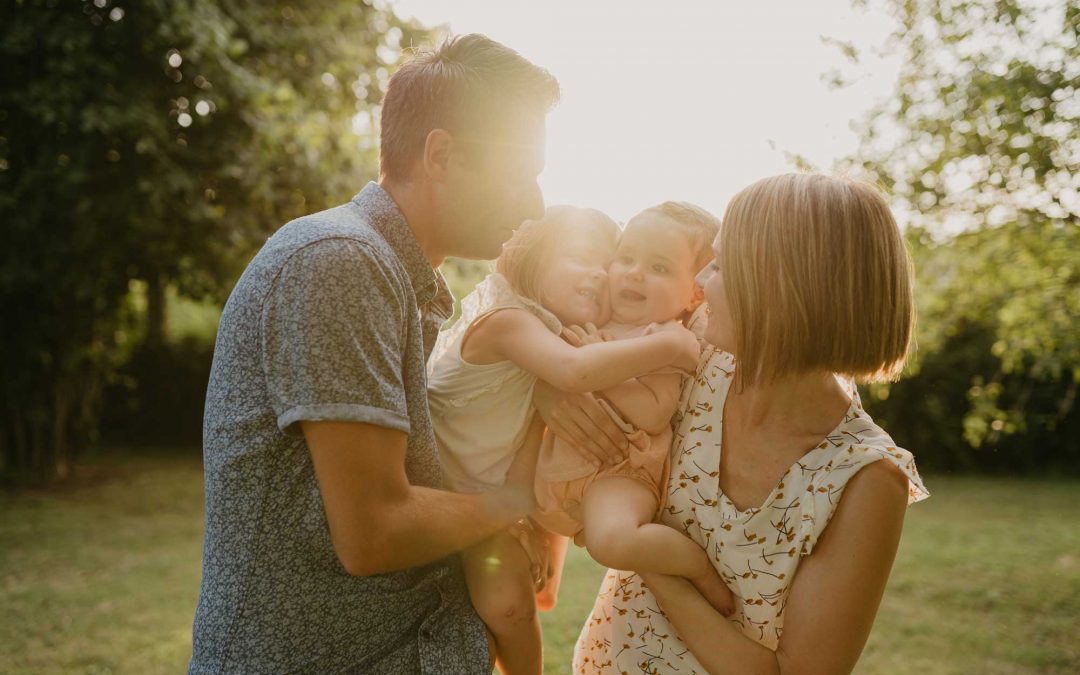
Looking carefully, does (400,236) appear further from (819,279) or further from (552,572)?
(552,572)

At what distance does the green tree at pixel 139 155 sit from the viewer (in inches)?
362

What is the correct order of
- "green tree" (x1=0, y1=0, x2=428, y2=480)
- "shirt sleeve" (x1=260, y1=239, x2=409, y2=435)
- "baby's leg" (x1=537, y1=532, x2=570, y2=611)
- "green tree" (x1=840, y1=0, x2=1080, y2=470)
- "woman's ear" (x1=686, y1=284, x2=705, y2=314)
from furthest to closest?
1. "green tree" (x1=0, y1=0, x2=428, y2=480)
2. "green tree" (x1=840, y1=0, x2=1080, y2=470)
3. "woman's ear" (x1=686, y1=284, x2=705, y2=314)
4. "baby's leg" (x1=537, y1=532, x2=570, y2=611)
5. "shirt sleeve" (x1=260, y1=239, x2=409, y2=435)

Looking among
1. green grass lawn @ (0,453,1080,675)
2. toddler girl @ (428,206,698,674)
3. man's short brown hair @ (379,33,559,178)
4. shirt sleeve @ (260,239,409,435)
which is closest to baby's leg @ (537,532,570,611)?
toddler girl @ (428,206,698,674)

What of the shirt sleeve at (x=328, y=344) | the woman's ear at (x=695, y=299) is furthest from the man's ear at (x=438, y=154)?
the woman's ear at (x=695, y=299)

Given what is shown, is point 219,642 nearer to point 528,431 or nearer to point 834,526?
point 528,431

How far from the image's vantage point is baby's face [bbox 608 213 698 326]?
2.61 m

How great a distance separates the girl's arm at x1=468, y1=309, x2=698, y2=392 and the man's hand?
0.07 m

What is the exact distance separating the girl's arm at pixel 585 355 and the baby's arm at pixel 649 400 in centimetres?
4

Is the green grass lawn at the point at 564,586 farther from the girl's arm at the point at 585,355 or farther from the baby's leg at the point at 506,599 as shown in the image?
the girl's arm at the point at 585,355

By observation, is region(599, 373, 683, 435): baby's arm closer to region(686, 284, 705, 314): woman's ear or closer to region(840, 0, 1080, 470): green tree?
region(686, 284, 705, 314): woman's ear

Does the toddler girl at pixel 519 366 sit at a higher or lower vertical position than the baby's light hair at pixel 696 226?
lower

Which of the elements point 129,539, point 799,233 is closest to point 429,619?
point 799,233

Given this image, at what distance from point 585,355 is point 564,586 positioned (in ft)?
20.4

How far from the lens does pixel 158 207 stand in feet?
31.4
